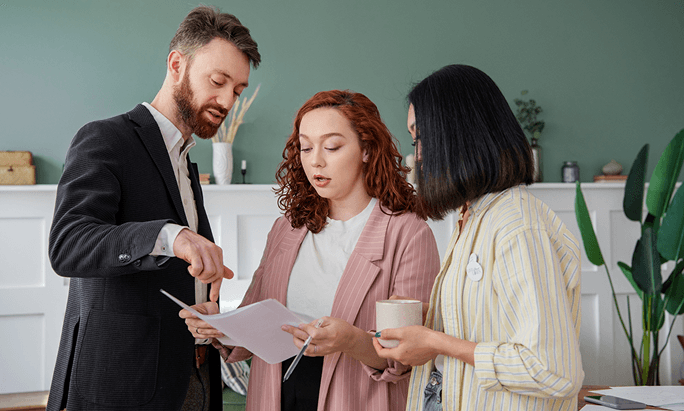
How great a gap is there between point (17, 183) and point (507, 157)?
323 cm

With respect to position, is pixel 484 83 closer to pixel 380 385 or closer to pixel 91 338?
pixel 380 385

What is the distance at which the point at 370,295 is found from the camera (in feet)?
4.64

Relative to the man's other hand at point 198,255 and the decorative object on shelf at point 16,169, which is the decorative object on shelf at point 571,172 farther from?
the decorative object on shelf at point 16,169

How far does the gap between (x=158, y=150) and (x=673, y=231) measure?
3075 mm

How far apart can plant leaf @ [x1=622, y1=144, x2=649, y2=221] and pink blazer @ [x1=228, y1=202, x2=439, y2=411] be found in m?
2.46

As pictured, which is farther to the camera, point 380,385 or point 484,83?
point 380,385

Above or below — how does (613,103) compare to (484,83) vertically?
above

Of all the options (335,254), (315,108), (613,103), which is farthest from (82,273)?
(613,103)

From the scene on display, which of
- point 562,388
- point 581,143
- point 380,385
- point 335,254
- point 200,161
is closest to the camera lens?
point 562,388

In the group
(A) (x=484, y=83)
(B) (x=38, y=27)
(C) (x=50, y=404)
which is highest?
(B) (x=38, y=27)

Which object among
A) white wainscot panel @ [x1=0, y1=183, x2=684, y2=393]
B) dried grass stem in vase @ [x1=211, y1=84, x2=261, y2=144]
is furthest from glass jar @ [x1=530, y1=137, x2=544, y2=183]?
dried grass stem in vase @ [x1=211, y1=84, x2=261, y2=144]

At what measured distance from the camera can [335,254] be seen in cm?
152

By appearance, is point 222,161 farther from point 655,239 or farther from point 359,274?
point 655,239

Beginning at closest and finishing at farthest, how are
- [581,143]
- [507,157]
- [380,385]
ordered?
1. [507,157]
2. [380,385]
3. [581,143]
